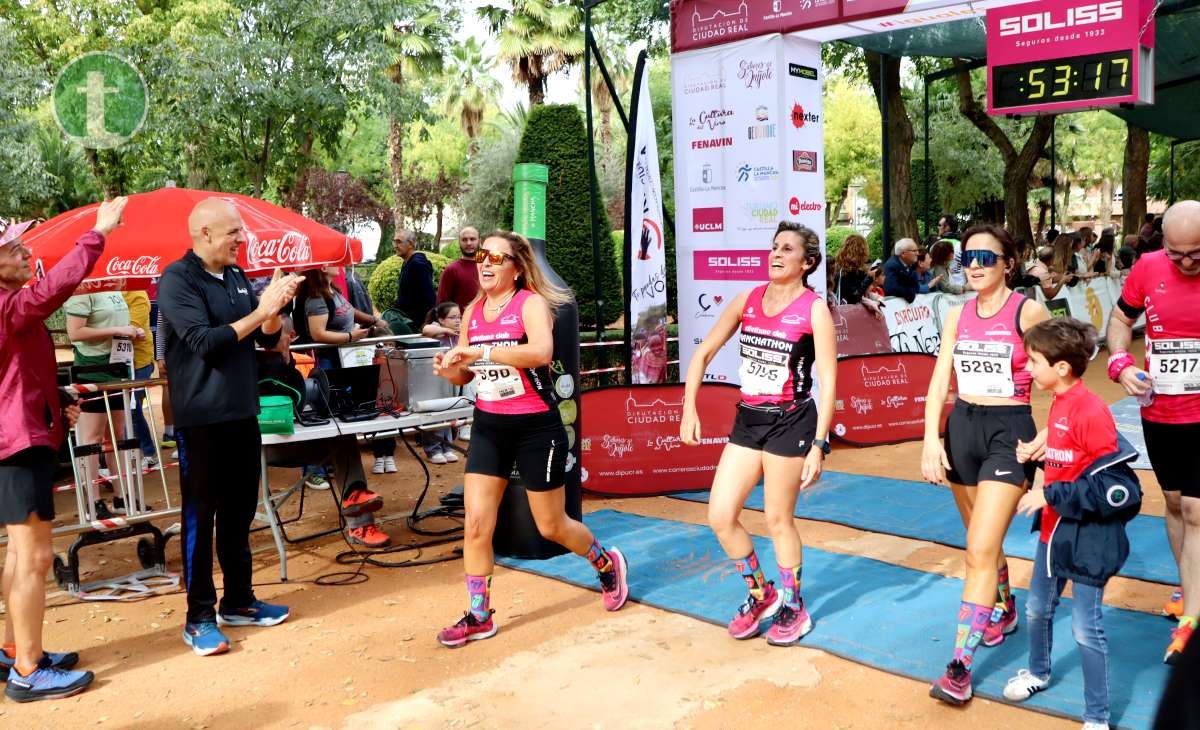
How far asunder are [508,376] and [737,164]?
480cm

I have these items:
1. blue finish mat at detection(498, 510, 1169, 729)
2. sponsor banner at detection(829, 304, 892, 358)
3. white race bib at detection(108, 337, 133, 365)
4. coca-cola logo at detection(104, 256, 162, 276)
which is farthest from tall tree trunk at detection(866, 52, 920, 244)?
coca-cola logo at detection(104, 256, 162, 276)

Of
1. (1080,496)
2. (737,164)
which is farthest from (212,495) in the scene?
(737,164)

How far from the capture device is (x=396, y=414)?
6.66 metres

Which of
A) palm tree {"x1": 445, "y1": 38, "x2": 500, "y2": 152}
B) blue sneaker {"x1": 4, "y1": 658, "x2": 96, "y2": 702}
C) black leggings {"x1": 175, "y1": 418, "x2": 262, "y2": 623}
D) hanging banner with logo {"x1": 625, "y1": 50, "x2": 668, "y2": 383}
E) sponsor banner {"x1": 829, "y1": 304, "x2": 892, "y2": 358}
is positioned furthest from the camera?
palm tree {"x1": 445, "y1": 38, "x2": 500, "y2": 152}

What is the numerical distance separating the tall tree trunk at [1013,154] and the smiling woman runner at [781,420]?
1817cm

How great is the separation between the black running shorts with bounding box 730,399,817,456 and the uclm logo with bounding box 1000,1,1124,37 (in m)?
5.73

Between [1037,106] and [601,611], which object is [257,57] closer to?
[1037,106]

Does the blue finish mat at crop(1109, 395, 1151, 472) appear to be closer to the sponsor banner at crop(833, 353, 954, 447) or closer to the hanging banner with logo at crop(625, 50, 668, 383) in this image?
the sponsor banner at crop(833, 353, 954, 447)

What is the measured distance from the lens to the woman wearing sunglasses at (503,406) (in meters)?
5.01

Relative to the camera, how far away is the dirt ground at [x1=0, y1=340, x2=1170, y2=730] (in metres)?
4.27

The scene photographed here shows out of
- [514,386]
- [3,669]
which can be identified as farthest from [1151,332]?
[3,669]

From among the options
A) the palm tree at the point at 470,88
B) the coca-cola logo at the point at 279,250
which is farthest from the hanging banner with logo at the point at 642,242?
the palm tree at the point at 470,88

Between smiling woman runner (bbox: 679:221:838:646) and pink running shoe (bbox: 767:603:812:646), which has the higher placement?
smiling woman runner (bbox: 679:221:838:646)

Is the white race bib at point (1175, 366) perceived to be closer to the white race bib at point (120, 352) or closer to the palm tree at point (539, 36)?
the white race bib at point (120, 352)
